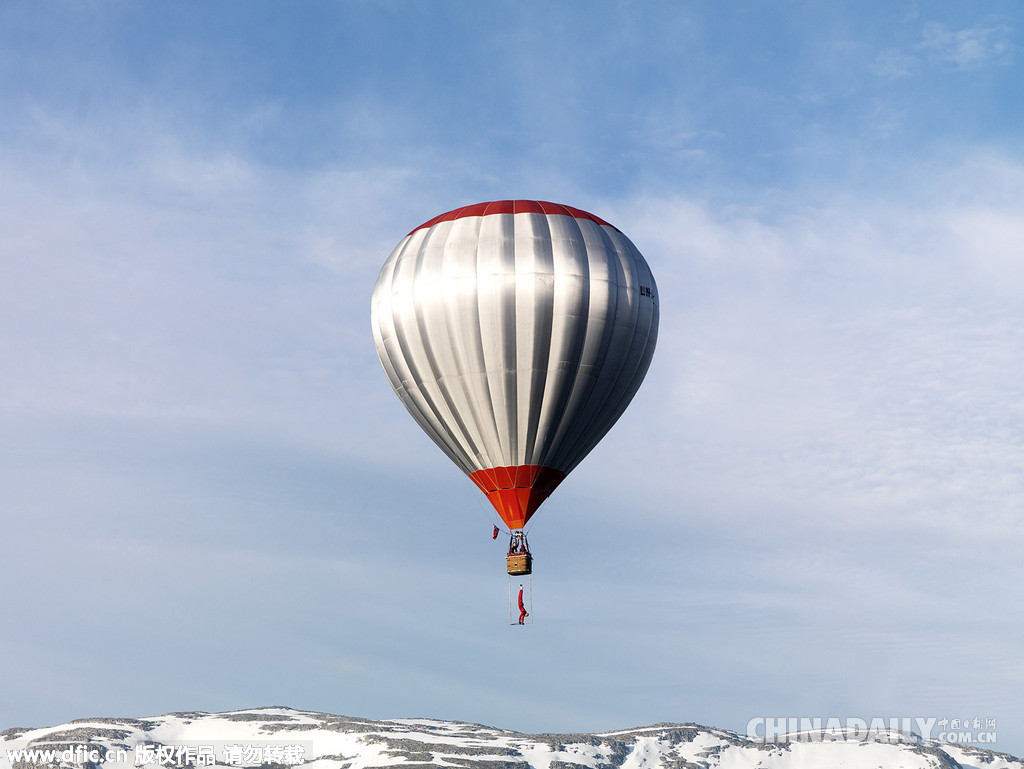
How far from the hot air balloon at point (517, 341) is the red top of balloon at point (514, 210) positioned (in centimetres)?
12

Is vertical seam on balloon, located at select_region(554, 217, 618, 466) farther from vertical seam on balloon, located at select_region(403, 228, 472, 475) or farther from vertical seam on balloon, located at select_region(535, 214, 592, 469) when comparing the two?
vertical seam on balloon, located at select_region(403, 228, 472, 475)

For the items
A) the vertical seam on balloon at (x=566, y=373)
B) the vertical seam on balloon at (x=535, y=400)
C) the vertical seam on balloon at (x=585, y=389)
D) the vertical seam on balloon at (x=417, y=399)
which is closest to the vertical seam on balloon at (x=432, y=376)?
the vertical seam on balloon at (x=417, y=399)

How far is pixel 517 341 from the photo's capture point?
2389 inches

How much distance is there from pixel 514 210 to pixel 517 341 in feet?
24.0

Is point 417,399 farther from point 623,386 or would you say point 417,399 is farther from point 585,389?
point 623,386

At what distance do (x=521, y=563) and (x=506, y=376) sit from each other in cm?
897

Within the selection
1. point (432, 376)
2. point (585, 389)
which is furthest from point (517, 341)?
point (432, 376)

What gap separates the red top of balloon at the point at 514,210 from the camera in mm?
63625

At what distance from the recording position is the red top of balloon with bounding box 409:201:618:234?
63.6 meters

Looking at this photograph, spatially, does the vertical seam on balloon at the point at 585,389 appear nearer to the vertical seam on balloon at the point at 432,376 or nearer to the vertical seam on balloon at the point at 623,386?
the vertical seam on balloon at the point at 623,386

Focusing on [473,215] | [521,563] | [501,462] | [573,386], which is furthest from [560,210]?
[521,563]

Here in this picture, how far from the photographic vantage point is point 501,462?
61688 mm

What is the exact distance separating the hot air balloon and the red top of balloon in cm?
12

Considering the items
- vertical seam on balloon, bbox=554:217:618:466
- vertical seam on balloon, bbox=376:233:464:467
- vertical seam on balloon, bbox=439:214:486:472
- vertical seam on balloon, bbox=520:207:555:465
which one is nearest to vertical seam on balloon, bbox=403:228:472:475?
vertical seam on balloon, bbox=376:233:464:467
